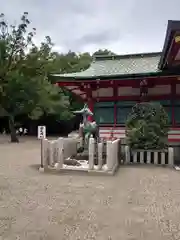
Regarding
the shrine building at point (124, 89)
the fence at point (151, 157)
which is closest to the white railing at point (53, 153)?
the fence at point (151, 157)

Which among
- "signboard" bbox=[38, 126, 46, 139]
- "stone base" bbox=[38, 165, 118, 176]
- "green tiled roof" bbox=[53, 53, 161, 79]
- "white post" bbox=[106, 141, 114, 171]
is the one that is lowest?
"stone base" bbox=[38, 165, 118, 176]

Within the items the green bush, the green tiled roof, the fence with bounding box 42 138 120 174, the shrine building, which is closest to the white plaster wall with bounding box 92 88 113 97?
the shrine building

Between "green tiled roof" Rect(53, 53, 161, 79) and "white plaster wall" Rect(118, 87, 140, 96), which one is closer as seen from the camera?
"green tiled roof" Rect(53, 53, 161, 79)

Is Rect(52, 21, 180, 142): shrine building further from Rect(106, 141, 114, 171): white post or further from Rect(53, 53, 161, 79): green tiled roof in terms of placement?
Rect(106, 141, 114, 171): white post

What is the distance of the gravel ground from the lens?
3.86 metres

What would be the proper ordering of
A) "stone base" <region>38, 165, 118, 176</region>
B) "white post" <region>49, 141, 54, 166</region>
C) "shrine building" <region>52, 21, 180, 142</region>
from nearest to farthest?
"stone base" <region>38, 165, 118, 176</region> < "white post" <region>49, 141, 54, 166</region> < "shrine building" <region>52, 21, 180, 142</region>

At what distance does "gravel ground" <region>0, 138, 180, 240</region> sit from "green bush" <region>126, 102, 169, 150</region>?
1950 mm

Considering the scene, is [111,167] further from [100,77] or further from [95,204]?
[100,77]

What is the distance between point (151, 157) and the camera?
9.88 m

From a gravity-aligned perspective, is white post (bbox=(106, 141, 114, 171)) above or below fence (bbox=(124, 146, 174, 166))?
above

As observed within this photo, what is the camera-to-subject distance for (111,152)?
8203 mm

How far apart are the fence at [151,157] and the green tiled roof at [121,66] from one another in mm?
3424

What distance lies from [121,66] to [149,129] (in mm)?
4792

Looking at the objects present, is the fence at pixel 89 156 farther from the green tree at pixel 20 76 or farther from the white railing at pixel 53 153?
the green tree at pixel 20 76
